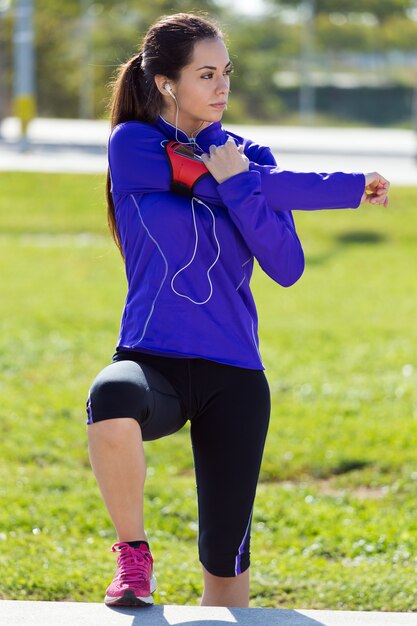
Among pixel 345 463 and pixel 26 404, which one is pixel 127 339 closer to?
pixel 345 463

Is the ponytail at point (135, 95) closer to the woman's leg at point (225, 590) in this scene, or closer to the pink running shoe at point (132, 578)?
the pink running shoe at point (132, 578)

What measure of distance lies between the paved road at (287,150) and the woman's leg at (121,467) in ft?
51.4

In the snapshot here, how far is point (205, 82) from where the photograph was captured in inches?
124

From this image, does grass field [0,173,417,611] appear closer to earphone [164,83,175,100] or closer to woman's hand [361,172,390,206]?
earphone [164,83,175,100]

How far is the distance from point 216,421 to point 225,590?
54 cm

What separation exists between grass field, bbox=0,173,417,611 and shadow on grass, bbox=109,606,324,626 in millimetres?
1214

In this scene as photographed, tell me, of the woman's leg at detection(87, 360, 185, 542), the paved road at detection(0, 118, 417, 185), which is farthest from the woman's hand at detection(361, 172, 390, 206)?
the paved road at detection(0, 118, 417, 185)

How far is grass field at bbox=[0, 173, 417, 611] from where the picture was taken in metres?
4.57

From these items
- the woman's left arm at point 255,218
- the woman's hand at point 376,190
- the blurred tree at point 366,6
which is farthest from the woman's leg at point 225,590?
the blurred tree at point 366,6

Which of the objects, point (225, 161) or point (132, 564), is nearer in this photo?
point (132, 564)

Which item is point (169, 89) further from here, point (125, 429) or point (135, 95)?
point (125, 429)

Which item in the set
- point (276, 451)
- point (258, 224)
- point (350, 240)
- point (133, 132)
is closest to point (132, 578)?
point (258, 224)

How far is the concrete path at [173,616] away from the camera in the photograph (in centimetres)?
300

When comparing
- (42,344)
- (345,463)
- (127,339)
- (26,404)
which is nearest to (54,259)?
(42,344)
